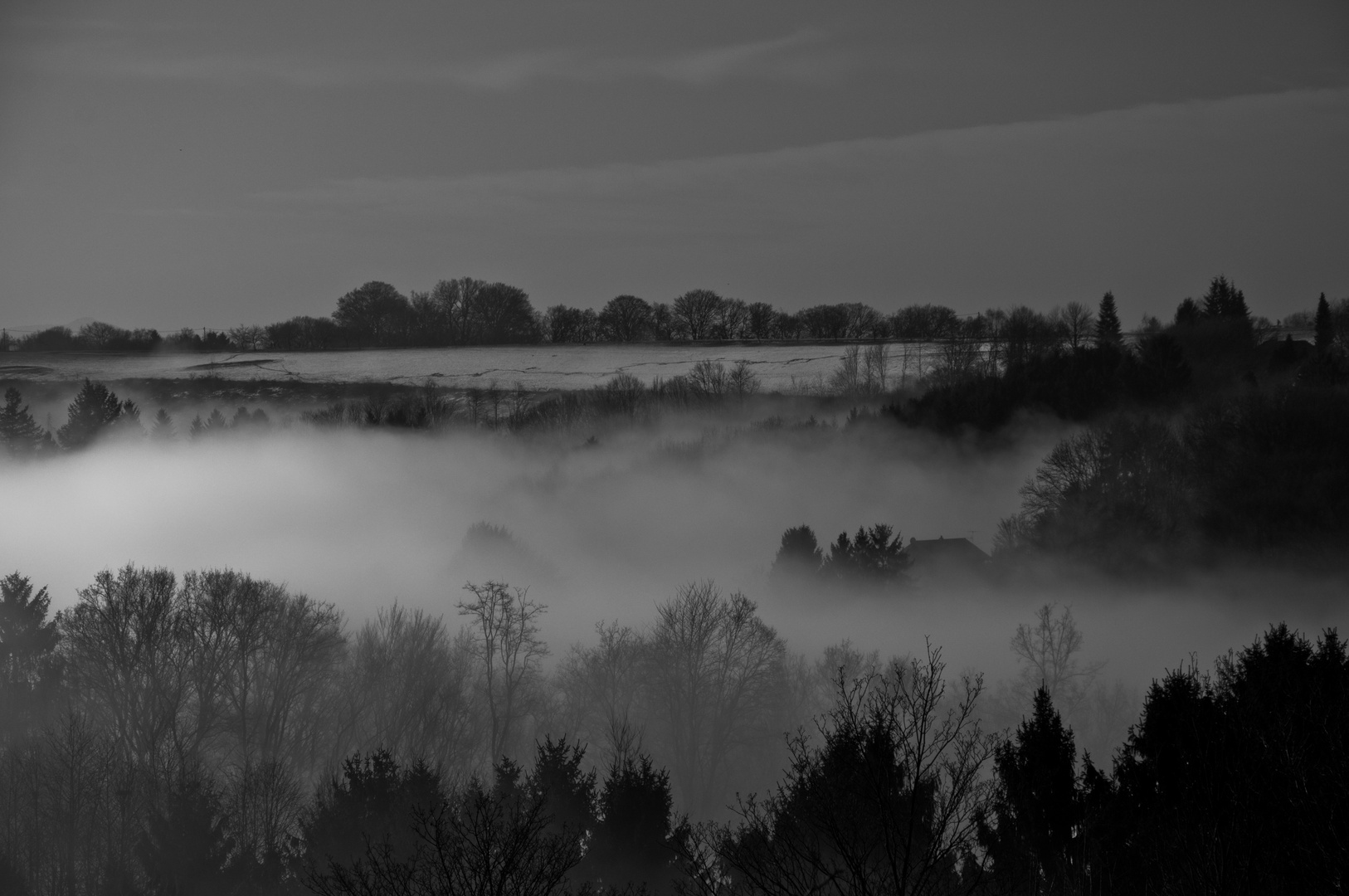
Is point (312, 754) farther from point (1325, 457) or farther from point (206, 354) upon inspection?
point (206, 354)

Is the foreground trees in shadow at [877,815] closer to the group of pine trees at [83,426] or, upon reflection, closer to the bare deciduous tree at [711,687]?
the bare deciduous tree at [711,687]

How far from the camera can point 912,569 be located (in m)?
79.6

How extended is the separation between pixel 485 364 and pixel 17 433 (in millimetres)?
62237

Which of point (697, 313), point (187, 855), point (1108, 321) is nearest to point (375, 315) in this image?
point (697, 313)

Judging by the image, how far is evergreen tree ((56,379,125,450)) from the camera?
109 metres

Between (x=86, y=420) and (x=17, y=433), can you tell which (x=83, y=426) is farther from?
(x=17, y=433)

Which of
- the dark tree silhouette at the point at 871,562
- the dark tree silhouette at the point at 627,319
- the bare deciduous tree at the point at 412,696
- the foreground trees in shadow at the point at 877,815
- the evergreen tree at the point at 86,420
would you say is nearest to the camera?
the foreground trees in shadow at the point at 877,815

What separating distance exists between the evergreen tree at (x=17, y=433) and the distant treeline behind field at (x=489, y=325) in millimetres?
57885

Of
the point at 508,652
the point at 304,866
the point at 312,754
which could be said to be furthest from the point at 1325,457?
the point at 304,866

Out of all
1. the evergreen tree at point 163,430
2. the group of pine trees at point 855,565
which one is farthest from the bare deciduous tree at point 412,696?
the evergreen tree at point 163,430

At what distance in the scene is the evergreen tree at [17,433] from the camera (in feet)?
335

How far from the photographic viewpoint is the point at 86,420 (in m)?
110

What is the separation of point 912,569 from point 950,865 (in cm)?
6716

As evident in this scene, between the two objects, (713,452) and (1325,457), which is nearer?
(1325,457)
